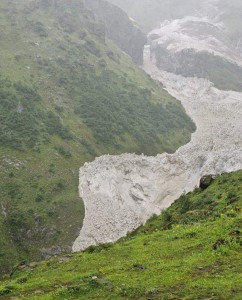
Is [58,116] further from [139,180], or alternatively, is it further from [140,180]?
[140,180]

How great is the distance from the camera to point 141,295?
17.4 meters

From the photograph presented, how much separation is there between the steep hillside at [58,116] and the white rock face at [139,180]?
2760 millimetres

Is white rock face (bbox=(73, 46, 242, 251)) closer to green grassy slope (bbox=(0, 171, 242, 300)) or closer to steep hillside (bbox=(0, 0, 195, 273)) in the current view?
steep hillside (bbox=(0, 0, 195, 273))

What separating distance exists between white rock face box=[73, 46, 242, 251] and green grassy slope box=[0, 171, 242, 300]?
34490mm

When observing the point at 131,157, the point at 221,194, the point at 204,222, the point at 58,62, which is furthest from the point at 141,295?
the point at 58,62

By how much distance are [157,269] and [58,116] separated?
7804 cm

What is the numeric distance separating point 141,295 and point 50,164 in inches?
2384

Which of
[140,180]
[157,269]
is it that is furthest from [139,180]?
[157,269]

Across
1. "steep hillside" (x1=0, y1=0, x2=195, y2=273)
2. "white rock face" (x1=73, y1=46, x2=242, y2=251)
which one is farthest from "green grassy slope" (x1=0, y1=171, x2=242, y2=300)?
"white rock face" (x1=73, y1=46, x2=242, y2=251)

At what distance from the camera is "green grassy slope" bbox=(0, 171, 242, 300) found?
17484 mm

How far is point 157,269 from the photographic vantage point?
66.9 ft

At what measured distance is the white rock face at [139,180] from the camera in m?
66.2

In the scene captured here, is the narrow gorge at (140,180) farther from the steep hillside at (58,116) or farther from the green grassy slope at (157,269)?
the green grassy slope at (157,269)

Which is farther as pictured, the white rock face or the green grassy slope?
the white rock face
